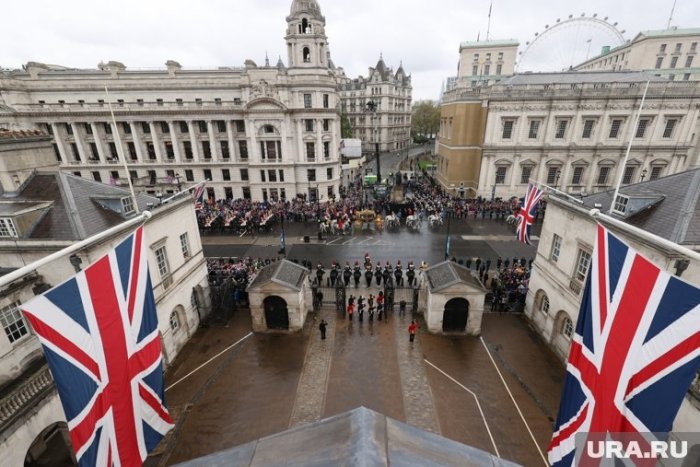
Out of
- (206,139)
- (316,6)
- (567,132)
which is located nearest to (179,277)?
(206,139)

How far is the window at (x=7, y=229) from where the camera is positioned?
13.0 m

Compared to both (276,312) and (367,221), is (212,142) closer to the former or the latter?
(367,221)

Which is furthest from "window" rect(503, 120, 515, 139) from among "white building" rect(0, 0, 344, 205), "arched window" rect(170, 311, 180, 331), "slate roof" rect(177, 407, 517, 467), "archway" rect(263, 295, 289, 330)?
"slate roof" rect(177, 407, 517, 467)

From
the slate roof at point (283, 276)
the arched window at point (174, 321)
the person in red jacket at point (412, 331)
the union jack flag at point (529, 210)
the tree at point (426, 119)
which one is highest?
the tree at point (426, 119)

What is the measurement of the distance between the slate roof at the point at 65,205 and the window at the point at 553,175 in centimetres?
4743

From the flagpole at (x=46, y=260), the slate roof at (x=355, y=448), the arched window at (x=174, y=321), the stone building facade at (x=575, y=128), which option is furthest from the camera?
the stone building facade at (x=575, y=128)

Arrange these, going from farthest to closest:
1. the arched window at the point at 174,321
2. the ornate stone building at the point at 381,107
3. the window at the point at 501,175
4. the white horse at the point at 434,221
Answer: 1. the ornate stone building at the point at 381,107
2. the window at the point at 501,175
3. the white horse at the point at 434,221
4. the arched window at the point at 174,321

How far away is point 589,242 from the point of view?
1543cm

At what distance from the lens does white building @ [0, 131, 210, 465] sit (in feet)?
34.8

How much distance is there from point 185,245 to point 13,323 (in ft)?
27.4

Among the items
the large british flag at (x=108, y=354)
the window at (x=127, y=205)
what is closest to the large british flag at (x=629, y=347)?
the large british flag at (x=108, y=354)

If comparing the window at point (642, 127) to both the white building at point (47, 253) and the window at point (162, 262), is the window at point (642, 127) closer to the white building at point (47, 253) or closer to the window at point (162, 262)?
the white building at point (47, 253)

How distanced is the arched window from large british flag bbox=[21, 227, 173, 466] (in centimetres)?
1123

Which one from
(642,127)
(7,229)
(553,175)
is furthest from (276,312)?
(642,127)
